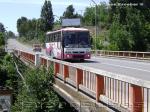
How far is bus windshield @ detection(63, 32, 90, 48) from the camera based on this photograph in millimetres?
41938

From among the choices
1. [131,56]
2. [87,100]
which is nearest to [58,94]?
[87,100]

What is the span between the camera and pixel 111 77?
12.8 m

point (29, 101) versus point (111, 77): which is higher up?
point (111, 77)

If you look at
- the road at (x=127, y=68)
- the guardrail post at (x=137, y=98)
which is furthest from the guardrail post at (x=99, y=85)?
the road at (x=127, y=68)

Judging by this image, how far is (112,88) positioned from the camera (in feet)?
43.6

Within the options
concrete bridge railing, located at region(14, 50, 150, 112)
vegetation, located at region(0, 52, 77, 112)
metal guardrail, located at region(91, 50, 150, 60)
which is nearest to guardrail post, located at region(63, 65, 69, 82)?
concrete bridge railing, located at region(14, 50, 150, 112)

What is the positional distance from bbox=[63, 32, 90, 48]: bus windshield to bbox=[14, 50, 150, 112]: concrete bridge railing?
70.1 ft

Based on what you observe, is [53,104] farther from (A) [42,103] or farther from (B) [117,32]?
(B) [117,32]

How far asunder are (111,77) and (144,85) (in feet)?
9.17

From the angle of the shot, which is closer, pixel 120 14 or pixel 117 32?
pixel 117 32

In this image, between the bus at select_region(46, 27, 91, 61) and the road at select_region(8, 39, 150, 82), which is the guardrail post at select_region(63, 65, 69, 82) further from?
the bus at select_region(46, 27, 91, 61)

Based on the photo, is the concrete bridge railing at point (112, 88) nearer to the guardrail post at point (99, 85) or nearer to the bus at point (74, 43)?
the guardrail post at point (99, 85)

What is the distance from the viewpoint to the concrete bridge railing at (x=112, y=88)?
35.1ft

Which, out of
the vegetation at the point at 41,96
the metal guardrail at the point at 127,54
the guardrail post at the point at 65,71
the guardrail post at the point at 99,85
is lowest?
the metal guardrail at the point at 127,54
